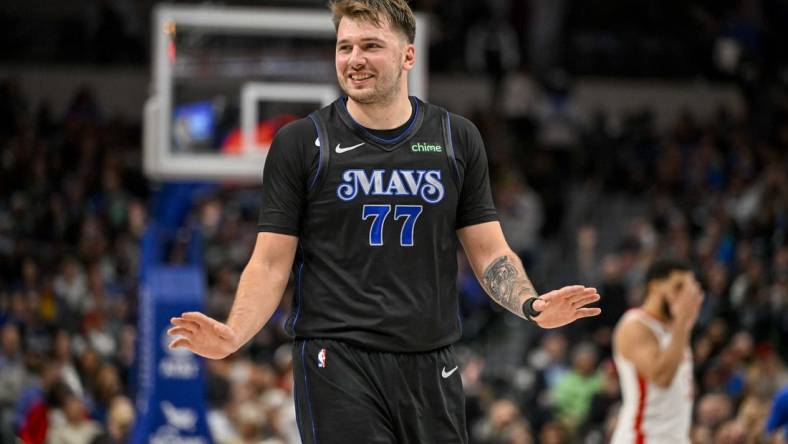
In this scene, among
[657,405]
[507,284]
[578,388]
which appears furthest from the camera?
[578,388]

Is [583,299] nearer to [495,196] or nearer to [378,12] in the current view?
[378,12]

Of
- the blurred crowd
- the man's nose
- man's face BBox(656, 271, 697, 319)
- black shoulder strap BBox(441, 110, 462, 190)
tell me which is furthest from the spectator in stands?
the man's nose

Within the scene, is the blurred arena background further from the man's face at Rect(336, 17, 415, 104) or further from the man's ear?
the man's face at Rect(336, 17, 415, 104)

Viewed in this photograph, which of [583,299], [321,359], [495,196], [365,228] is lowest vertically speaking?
[495,196]

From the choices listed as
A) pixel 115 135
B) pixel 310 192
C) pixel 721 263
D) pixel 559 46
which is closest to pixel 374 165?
pixel 310 192

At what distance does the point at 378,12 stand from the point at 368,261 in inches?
35.5

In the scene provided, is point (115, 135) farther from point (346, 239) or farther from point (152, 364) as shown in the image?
point (346, 239)

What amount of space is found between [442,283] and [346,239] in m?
0.40

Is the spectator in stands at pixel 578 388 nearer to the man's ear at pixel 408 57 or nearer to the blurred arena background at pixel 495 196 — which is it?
the blurred arena background at pixel 495 196

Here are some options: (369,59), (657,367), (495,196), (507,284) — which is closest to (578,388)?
(495,196)

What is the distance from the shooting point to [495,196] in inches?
824

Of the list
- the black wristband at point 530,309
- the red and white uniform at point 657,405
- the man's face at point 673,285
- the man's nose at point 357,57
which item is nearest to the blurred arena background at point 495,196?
the red and white uniform at point 657,405

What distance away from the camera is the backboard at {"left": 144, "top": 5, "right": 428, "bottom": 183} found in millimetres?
12281

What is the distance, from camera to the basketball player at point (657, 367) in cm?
794
